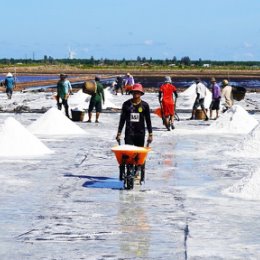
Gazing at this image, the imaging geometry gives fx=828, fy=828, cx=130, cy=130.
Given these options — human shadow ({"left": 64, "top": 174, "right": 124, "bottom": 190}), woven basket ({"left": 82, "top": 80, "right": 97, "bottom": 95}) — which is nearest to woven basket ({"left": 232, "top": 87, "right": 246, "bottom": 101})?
woven basket ({"left": 82, "top": 80, "right": 97, "bottom": 95})

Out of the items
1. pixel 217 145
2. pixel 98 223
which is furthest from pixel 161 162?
pixel 98 223

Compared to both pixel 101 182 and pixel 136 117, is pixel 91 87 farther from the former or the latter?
pixel 136 117

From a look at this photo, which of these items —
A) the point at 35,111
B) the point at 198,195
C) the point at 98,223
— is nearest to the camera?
the point at 98,223

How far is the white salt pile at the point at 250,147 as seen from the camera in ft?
51.0

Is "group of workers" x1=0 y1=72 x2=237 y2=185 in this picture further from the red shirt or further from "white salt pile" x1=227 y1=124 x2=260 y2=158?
Result: "white salt pile" x1=227 y1=124 x2=260 y2=158

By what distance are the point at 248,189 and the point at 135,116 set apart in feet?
6.31

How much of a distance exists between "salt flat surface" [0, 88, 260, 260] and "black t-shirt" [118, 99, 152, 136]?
82 cm

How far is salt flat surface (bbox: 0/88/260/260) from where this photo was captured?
7652 mm

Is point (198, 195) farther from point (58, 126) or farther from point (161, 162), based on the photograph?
point (58, 126)

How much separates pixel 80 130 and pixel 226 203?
34.8 feet

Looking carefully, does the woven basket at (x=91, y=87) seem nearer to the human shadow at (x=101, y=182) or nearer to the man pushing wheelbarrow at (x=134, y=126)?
the human shadow at (x=101, y=182)

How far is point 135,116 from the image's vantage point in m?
11.6

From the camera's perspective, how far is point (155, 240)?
7980 mm

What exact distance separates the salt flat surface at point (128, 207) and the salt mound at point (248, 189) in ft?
0.05
